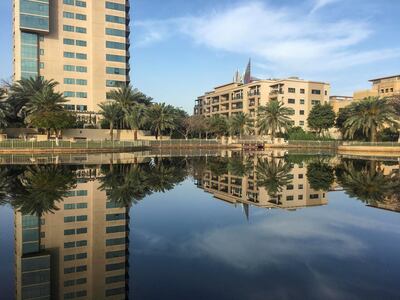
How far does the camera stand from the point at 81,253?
8047 mm

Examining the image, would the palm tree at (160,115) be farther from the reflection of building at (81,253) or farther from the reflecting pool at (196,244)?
the reflection of building at (81,253)

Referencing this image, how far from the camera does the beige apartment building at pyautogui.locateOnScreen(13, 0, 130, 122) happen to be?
72.3 m

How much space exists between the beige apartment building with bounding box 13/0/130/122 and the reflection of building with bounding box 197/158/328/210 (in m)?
60.6

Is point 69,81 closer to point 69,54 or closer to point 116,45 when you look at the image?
point 69,54

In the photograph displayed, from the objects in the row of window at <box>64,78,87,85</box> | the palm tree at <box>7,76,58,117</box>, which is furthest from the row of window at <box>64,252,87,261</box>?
the row of window at <box>64,78,87,85</box>

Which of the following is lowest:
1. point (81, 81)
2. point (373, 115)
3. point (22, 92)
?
point (373, 115)

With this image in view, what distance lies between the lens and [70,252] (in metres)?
8.16

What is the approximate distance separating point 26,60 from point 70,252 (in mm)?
75326

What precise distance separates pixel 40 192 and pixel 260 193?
10.2 meters

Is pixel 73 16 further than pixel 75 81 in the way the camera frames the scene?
No

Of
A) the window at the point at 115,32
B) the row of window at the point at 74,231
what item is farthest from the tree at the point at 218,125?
the row of window at the point at 74,231

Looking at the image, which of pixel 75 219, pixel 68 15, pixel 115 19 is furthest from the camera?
pixel 115 19

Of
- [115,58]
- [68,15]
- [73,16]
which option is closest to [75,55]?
[73,16]

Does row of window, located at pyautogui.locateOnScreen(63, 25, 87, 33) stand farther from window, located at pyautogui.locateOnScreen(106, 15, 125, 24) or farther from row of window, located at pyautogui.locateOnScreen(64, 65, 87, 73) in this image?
row of window, located at pyautogui.locateOnScreen(64, 65, 87, 73)
